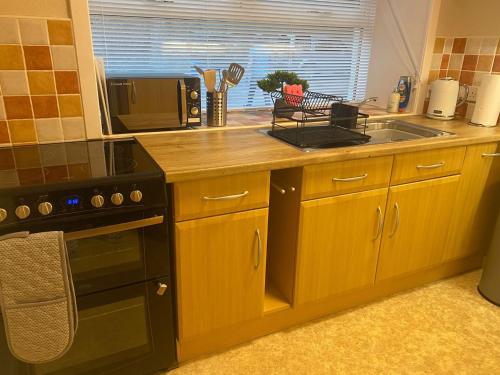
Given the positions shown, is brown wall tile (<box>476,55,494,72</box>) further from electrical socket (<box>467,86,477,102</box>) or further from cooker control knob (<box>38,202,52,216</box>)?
cooker control knob (<box>38,202,52,216</box>)

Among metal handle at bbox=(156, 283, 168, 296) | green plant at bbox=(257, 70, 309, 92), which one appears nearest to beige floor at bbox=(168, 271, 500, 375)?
metal handle at bbox=(156, 283, 168, 296)

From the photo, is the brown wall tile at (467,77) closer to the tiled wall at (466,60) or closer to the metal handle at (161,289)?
the tiled wall at (466,60)

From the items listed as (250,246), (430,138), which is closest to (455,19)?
(430,138)

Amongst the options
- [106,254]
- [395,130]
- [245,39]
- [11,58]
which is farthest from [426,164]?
[11,58]

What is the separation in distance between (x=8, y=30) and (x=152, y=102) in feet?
1.90

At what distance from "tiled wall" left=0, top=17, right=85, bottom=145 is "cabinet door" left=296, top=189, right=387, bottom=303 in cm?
106

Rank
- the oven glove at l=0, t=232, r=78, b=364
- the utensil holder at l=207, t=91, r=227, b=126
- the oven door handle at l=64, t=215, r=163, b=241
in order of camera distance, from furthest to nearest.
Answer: the utensil holder at l=207, t=91, r=227, b=126, the oven door handle at l=64, t=215, r=163, b=241, the oven glove at l=0, t=232, r=78, b=364

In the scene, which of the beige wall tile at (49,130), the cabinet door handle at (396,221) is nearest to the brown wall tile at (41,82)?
the beige wall tile at (49,130)

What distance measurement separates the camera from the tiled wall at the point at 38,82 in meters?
1.44

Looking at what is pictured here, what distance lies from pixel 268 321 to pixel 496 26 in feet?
6.85

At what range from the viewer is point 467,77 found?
241 cm

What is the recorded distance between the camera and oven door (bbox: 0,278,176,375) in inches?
51.2

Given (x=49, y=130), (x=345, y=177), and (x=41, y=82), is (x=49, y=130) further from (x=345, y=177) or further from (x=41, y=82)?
(x=345, y=177)

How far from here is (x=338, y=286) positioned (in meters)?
1.86
